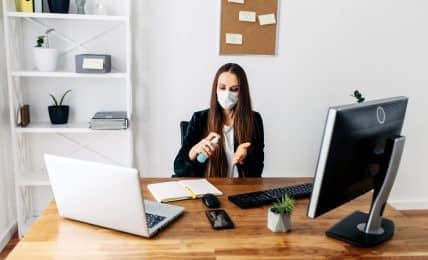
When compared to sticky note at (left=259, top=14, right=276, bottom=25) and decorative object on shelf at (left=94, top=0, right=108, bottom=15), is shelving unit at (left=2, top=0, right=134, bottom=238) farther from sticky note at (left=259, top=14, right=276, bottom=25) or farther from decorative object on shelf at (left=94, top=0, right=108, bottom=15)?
sticky note at (left=259, top=14, right=276, bottom=25)

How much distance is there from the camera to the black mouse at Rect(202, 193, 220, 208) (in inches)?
63.4

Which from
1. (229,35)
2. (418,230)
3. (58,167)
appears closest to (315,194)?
(418,230)

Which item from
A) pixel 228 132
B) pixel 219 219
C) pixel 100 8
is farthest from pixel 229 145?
pixel 100 8

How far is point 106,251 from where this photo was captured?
1269 mm

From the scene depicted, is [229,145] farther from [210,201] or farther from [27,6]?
[27,6]

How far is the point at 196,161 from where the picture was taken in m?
2.17

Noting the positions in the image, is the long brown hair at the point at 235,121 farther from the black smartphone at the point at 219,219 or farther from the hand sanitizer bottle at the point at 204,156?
the black smartphone at the point at 219,219

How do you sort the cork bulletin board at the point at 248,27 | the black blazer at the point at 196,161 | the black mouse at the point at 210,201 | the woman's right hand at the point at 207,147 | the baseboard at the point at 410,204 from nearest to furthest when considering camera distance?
the black mouse at the point at 210,201, the woman's right hand at the point at 207,147, the black blazer at the point at 196,161, the cork bulletin board at the point at 248,27, the baseboard at the point at 410,204

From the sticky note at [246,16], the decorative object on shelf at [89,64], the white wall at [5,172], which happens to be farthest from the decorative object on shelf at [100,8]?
the sticky note at [246,16]

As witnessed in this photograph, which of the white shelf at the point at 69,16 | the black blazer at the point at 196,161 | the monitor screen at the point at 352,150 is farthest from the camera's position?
the white shelf at the point at 69,16

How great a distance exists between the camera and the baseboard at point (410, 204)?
11.7 ft

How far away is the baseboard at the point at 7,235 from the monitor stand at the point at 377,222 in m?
2.20

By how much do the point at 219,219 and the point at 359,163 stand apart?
0.49 meters

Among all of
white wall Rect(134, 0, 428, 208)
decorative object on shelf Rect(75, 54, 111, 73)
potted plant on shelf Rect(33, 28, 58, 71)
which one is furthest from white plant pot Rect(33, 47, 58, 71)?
white wall Rect(134, 0, 428, 208)
